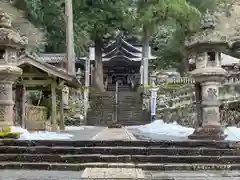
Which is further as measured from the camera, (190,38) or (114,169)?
(190,38)

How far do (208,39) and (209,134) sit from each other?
9.07ft

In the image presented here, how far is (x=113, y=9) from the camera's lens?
3177cm

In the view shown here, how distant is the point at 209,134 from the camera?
11.4 meters

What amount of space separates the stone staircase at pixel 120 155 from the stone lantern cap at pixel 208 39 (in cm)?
330

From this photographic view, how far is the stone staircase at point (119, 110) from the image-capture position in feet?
93.8

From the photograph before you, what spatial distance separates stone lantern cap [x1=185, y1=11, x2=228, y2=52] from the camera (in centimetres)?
1191

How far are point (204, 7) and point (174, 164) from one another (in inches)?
1071

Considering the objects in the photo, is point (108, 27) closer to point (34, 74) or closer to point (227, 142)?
point (34, 74)

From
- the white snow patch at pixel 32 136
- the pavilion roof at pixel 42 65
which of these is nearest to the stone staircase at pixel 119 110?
the pavilion roof at pixel 42 65

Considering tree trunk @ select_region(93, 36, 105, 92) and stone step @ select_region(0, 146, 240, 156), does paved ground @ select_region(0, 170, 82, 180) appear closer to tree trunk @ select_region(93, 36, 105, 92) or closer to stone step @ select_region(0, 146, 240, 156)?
stone step @ select_region(0, 146, 240, 156)

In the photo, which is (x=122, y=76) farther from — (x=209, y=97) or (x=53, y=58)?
(x=209, y=97)

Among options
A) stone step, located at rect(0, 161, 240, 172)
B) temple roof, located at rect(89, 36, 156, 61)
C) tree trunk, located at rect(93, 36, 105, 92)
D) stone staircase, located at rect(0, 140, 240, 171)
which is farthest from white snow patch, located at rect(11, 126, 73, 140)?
temple roof, located at rect(89, 36, 156, 61)

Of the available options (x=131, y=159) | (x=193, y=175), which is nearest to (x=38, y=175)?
(x=131, y=159)

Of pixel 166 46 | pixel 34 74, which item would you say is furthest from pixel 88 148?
pixel 166 46
